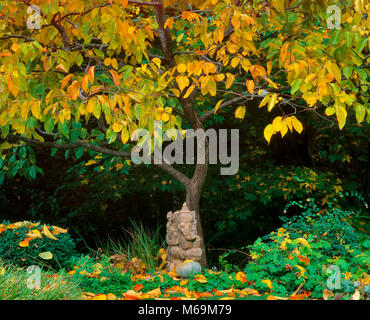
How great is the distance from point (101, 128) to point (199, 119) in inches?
51.1

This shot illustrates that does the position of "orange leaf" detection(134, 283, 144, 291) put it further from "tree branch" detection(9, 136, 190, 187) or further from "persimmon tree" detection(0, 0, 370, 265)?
"tree branch" detection(9, 136, 190, 187)

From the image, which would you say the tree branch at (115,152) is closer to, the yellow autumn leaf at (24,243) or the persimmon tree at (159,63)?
the persimmon tree at (159,63)

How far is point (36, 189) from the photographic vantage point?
943 cm

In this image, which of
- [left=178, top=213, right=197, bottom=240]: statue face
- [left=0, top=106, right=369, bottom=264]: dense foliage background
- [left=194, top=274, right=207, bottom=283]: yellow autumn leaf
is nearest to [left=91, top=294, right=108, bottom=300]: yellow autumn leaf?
[left=194, top=274, right=207, bottom=283]: yellow autumn leaf

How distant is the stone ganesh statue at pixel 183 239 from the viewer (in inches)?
206

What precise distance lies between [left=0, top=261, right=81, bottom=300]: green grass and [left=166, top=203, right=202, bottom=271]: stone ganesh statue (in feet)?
4.21

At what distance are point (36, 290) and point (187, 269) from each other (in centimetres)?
167

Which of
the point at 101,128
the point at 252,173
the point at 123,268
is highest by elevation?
the point at 101,128

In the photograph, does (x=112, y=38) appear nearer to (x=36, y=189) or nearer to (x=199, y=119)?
(x=199, y=119)

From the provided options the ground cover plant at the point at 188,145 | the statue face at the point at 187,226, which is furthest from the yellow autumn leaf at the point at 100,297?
the statue face at the point at 187,226

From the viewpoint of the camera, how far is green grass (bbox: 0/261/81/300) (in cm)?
384

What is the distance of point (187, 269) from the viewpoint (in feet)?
16.5

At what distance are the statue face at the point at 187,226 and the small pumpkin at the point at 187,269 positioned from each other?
0.29 metres

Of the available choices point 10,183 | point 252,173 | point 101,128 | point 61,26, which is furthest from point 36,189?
point 61,26
